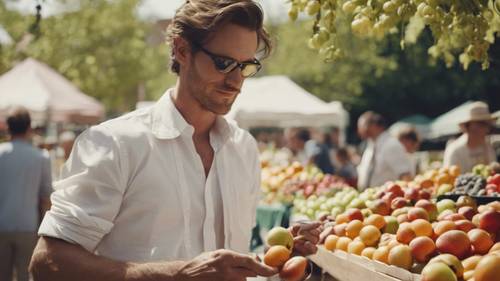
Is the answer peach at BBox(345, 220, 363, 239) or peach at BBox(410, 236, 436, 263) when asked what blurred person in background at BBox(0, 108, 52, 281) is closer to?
peach at BBox(345, 220, 363, 239)

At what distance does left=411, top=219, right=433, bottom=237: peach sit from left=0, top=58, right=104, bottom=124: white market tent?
10420mm

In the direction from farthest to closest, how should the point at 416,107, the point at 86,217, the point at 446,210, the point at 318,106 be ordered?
the point at 416,107
the point at 318,106
the point at 446,210
the point at 86,217

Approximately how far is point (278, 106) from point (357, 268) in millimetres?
10697

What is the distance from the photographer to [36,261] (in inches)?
87.0

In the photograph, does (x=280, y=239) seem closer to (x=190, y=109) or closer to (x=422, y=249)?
(x=190, y=109)

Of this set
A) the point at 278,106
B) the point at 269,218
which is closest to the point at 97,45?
the point at 278,106

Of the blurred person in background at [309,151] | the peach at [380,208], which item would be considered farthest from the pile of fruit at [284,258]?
the blurred person in background at [309,151]

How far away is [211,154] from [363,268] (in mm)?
1210

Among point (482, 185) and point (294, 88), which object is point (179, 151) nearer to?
point (482, 185)

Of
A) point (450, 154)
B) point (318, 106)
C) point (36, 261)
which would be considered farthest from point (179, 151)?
point (318, 106)

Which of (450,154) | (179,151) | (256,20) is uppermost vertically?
(256,20)

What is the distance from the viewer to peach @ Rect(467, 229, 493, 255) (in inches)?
123

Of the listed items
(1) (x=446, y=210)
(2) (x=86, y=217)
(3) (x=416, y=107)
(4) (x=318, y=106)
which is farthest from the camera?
(3) (x=416, y=107)

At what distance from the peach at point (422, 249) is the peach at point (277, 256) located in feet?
3.68
